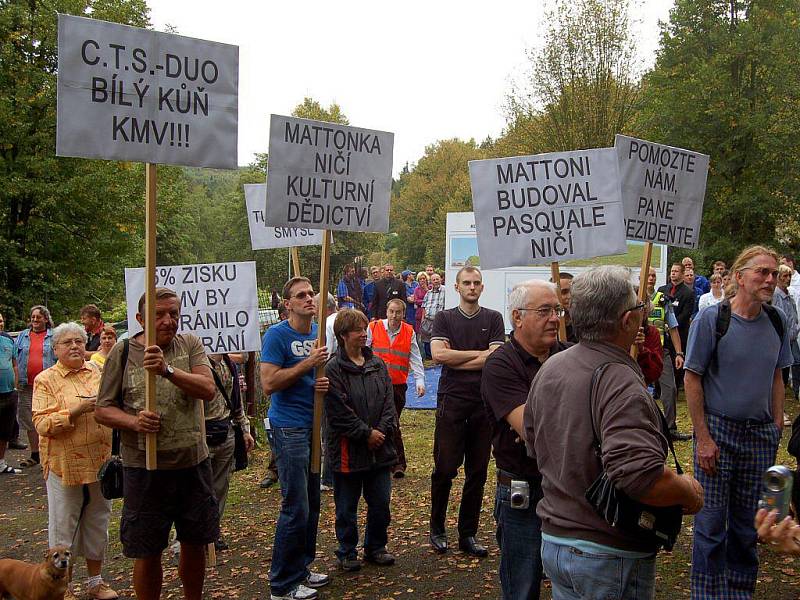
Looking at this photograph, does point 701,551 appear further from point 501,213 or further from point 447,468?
point 501,213

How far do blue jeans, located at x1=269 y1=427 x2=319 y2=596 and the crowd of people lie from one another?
0.01 metres

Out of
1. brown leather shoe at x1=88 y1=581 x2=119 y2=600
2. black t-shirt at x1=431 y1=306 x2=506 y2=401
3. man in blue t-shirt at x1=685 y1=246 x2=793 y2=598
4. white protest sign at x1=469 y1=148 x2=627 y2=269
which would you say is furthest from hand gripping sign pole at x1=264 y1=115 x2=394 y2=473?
man in blue t-shirt at x1=685 y1=246 x2=793 y2=598

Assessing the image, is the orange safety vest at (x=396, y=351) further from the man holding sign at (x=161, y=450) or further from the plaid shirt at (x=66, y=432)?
the man holding sign at (x=161, y=450)

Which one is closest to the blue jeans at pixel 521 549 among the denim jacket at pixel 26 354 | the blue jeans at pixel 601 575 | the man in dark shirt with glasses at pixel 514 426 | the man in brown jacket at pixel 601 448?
the man in dark shirt with glasses at pixel 514 426

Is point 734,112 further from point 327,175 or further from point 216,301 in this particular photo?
point 327,175

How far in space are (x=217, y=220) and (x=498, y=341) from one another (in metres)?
79.2

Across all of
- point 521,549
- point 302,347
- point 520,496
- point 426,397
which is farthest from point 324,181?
point 426,397

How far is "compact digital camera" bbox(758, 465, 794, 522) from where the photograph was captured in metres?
2.90

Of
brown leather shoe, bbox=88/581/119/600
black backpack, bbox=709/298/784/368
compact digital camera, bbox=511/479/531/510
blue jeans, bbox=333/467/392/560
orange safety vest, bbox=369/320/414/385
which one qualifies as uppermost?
black backpack, bbox=709/298/784/368

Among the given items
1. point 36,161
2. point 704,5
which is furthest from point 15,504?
point 704,5

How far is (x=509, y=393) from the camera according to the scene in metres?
4.27

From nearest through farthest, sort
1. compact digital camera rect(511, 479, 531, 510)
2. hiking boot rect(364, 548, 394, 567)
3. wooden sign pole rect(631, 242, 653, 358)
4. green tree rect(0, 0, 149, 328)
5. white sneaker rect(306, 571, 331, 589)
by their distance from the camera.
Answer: compact digital camera rect(511, 479, 531, 510) → wooden sign pole rect(631, 242, 653, 358) → white sneaker rect(306, 571, 331, 589) → hiking boot rect(364, 548, 394, 567) → green tree rect(0, 0, 149, 328)

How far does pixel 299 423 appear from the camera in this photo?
591cm

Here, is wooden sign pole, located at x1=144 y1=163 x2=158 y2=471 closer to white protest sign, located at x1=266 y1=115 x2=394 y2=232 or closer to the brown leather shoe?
white protest sign, located at x1=266 y1=115 x2=394 y2=232
